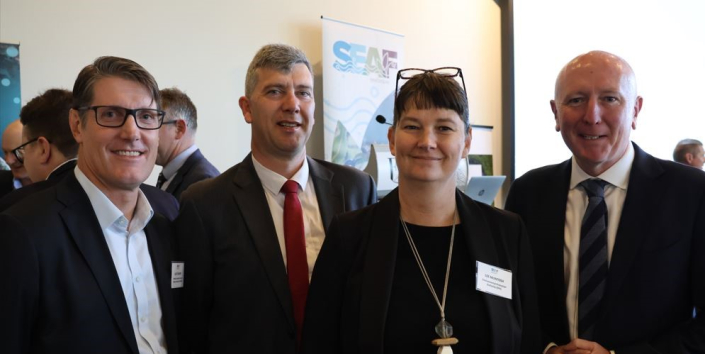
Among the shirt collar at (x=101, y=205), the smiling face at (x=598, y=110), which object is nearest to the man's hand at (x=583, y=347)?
the smiling face at (x=598, y=110)

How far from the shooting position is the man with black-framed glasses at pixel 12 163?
3426 millimetres

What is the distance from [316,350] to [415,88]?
0.85m

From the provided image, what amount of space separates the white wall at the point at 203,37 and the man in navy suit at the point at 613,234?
3.04 meters

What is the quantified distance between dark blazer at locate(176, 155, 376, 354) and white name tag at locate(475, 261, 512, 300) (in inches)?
25.5

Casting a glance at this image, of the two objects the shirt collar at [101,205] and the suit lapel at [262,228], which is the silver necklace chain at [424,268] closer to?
the suit lapel at [262,228]

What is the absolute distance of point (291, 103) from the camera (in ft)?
6.87

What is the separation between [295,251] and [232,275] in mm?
235

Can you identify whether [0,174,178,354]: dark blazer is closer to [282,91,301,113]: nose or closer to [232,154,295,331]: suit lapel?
[232,154,295,331]: suit lapel

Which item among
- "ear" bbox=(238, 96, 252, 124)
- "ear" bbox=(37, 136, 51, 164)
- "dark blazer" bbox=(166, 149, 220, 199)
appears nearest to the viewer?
"ear" bbox=(238, 96, 252, 124)

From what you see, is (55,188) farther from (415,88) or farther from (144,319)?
(415,88)

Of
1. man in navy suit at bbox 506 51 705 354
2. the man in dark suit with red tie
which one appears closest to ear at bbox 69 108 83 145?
the man in dark suit with red tie

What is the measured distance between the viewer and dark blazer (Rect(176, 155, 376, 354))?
187cm

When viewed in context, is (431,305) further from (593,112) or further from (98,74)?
(98,74)

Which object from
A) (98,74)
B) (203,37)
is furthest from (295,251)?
(203,37)
